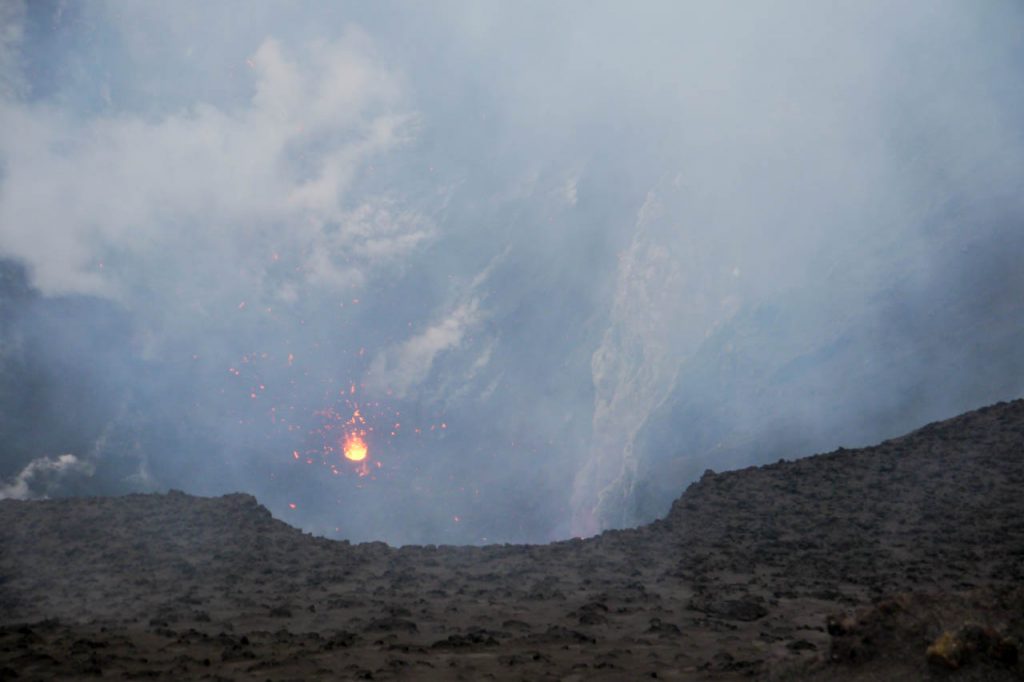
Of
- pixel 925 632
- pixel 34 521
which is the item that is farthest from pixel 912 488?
pixel 34 521

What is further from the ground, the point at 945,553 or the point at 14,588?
the point at 14,588

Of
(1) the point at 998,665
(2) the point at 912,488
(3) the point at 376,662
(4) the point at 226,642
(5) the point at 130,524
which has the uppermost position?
(5) the point at 130,524

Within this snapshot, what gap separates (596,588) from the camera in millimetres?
22281

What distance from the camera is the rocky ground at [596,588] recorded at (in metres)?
13.0

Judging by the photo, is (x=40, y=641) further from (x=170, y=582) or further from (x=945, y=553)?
(x=945, y=553)

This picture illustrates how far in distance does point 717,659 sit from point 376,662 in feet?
21.4

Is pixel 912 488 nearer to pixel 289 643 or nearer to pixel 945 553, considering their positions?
pixel 945 553

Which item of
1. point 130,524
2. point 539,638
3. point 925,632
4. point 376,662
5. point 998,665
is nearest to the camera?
point 998,665

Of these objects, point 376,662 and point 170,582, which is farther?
point 170,582

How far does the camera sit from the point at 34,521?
29.4 m

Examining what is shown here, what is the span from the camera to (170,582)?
24062 millimetres

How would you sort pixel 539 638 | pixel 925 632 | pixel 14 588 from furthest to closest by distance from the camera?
pixel 14 588
pixel 539 638
pixel 925 632

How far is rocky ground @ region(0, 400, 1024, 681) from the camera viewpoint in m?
13.0

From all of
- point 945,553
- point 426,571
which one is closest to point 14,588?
point 426,571
